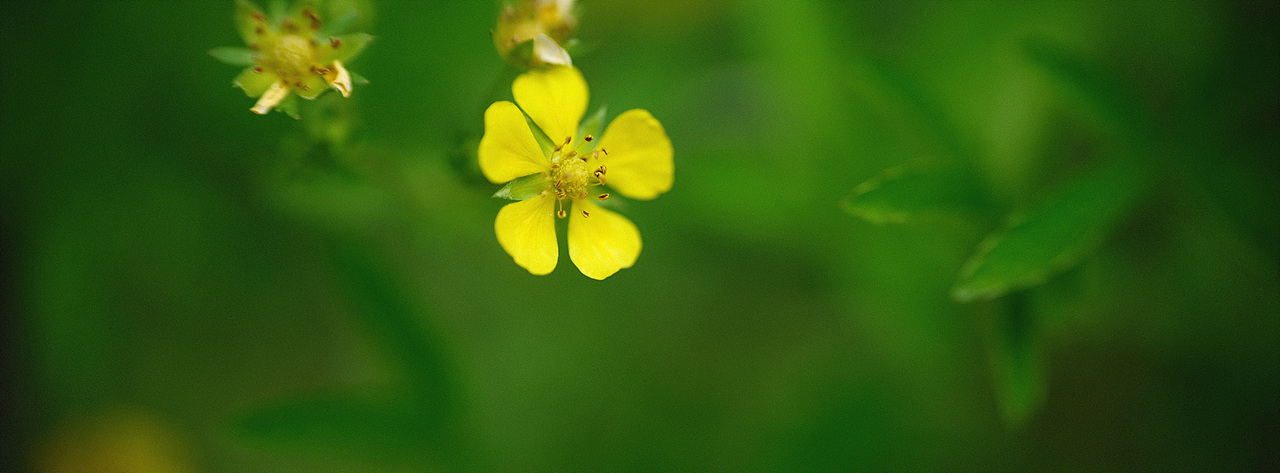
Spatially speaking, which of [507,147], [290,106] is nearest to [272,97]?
[290,106]

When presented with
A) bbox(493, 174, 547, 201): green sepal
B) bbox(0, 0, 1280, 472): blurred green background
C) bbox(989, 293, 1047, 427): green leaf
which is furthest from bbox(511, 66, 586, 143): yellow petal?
bbox(989, 293, 1047, 427): green leaf

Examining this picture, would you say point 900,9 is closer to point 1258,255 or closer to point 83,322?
point 1258,255

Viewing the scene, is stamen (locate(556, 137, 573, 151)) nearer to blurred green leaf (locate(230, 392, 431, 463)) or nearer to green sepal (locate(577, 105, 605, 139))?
green sepal (locate(577, 105, 605, 139))

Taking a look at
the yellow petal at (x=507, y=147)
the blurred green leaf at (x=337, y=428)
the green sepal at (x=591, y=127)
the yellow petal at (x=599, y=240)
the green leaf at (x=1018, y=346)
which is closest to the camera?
the yellow petal at (x=507, y=147)

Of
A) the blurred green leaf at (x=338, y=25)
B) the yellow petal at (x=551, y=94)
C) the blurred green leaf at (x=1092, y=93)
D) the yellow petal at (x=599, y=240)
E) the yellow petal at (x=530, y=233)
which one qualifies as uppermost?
the blurred green leaf at (x=338, y=25)

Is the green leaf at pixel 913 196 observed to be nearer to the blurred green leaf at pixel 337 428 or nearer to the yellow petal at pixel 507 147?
the yellow petal at pixel 507 147

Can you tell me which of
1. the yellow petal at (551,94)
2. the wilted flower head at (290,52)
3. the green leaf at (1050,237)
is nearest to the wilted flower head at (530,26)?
the yellow petal at (551,94)
